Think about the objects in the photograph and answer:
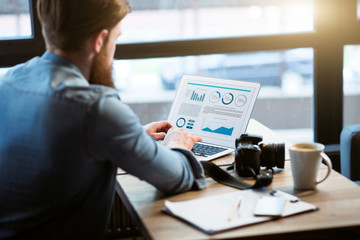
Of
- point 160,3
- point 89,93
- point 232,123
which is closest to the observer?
point 89,93

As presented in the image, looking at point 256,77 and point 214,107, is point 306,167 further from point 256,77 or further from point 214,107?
point 256,77

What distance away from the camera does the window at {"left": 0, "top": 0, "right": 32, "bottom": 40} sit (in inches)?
98.5

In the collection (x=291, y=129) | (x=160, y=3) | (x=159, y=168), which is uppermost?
(x=160, y=3)

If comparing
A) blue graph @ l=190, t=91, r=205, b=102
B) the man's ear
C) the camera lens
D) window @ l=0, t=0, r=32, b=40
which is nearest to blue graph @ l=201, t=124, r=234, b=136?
blue graph @ l=190, t=91, r=205, b=102

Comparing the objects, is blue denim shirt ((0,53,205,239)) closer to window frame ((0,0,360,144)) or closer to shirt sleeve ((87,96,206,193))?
shirt sleeve ((87,96,206,193))

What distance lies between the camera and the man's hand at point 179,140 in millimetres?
1530

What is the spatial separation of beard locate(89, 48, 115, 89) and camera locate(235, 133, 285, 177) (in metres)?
0.45

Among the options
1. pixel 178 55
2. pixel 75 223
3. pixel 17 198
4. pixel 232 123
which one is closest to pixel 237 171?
pixel 232 123

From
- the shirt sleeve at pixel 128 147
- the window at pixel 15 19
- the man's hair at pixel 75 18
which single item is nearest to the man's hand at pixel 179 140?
the shirt sleeve at pixel 128 147

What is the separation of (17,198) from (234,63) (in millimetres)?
1812

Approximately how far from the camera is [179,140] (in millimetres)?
1560

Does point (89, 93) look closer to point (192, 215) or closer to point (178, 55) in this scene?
point (192, 215)

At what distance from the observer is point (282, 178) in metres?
1.46

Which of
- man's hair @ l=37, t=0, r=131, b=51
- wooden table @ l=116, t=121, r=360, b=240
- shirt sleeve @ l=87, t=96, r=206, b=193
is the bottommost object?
wooden table @ l=116, t=121, r=360, b=240
